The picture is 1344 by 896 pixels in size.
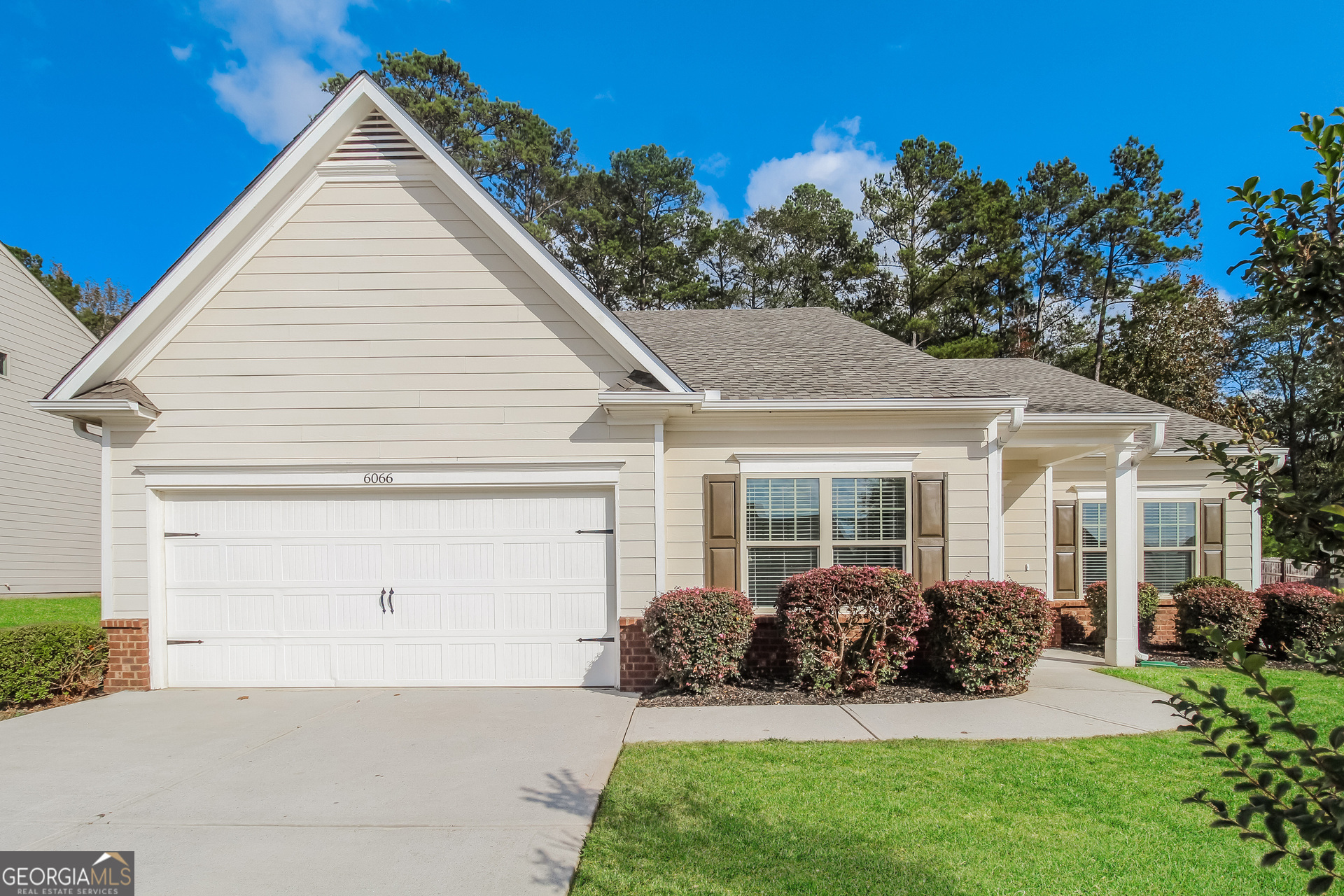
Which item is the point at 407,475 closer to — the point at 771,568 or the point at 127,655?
the point at 127,655

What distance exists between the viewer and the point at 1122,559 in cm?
904

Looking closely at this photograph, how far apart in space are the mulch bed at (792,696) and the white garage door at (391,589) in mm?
1013

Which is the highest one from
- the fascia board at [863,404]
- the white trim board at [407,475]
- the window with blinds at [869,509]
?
the fascia board at [863,404]

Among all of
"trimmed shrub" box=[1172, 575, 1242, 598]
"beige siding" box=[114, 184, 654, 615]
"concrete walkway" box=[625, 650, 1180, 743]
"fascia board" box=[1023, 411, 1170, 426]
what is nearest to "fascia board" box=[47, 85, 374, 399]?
"beige siding" box=[114, 184, 654, 615]

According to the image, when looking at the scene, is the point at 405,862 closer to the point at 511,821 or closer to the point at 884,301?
the point at 511,821

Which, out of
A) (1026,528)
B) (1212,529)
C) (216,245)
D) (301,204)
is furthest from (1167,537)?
(216,245)

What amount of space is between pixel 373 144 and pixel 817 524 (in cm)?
663

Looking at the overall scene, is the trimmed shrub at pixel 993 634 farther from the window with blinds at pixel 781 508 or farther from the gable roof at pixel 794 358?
the gable roof at pixel 794 358

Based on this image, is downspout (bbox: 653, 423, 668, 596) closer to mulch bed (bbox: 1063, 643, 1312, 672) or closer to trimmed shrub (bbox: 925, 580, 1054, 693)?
trimmed shrub (bbox: 925, 580, 1054, 693)

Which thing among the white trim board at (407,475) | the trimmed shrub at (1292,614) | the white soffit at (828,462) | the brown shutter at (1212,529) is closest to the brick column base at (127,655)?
the white trim board at (407,475)

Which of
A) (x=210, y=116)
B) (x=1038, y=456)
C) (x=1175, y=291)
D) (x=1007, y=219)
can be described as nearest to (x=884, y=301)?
(x=1007, y=219)

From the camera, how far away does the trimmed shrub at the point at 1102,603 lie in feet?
34.4

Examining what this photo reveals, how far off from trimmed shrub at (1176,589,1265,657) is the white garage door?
26.3 feet

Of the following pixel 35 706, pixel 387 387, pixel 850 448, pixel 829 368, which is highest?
pixel 829 368
